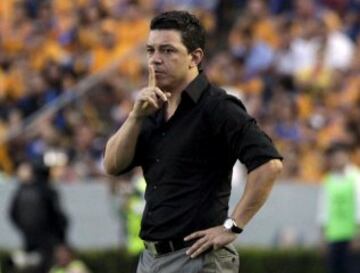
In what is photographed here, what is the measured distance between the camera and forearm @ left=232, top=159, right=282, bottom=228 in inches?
274

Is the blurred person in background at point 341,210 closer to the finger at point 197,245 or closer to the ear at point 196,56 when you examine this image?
the ear at point 196,56

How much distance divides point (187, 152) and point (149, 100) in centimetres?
32

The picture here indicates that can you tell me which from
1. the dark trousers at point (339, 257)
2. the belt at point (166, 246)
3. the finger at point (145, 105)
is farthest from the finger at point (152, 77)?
the dark trousers at point (339, 257)

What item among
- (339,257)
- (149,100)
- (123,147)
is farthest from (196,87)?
(339,257)

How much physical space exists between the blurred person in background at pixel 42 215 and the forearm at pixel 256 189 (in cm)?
934

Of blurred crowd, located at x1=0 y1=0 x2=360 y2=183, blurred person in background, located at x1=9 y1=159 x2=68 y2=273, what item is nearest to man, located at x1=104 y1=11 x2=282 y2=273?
blurred person in background, located at x1=9 y1=159 x2=68 y2=273

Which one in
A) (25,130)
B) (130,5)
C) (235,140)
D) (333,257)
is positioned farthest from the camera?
(130,5)

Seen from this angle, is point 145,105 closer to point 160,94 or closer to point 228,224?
point 160,94

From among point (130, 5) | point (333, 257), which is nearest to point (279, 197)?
point (333, 257)

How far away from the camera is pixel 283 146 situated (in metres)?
17.9

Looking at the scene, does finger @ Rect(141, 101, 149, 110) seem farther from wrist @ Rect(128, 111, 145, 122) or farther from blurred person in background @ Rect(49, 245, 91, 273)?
blurred person in background @ Rect(49, 245, 91, 273)

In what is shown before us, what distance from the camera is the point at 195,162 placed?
A: 7.12m

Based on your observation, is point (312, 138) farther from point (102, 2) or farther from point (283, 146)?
point (102, 2)

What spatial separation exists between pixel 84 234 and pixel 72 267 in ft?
9.22
